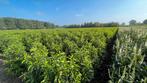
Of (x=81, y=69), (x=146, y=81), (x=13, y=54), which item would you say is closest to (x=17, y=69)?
(x=13, y=54)

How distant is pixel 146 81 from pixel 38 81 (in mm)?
2956

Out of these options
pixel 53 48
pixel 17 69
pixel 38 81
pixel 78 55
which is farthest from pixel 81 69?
pixel 53 48

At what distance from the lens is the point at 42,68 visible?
4445 mm

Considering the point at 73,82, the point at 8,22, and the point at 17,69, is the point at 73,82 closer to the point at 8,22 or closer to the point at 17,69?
the point at 17,69

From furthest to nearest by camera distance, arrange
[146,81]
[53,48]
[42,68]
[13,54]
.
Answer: [53,48], [13,54], [42,68], [146,81]

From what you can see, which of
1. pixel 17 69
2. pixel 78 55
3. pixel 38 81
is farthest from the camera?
pixel 17 69

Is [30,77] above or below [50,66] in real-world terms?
below

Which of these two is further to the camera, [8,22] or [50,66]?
[8,22]

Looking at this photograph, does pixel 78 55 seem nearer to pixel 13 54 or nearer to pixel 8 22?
pixel 13 54

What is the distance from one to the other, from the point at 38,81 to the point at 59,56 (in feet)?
3.17

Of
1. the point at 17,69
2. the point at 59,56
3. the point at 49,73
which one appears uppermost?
the point at 59,56

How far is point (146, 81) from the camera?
3217 millimetres

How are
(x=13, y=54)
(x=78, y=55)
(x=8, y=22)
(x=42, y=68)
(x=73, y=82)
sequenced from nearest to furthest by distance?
(x=73, y=82) → (x=42, y=68) → (x=78, y=55) → (x=13, y=54) → (x=8, y=22)

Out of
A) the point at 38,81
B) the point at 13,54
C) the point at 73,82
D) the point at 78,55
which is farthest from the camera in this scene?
the point at 13,54
